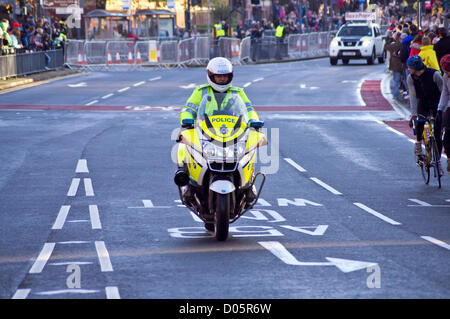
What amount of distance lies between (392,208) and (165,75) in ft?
102

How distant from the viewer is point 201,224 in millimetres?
11281

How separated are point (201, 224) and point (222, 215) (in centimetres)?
168

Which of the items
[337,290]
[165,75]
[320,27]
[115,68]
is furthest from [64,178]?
[320,27]

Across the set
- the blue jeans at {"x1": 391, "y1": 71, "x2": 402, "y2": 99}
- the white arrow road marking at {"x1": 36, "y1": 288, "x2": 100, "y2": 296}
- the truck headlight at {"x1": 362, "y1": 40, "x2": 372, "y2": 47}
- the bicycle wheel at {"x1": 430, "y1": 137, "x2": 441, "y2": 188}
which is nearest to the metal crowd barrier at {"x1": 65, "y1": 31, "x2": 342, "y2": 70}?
the truck headlight at {"x1": 362, "y1": 40, "x2": 372, "y2": 47}

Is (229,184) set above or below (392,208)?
above

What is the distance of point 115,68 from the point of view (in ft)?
162

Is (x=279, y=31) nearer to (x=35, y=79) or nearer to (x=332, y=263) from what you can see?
(x=35, y=79)

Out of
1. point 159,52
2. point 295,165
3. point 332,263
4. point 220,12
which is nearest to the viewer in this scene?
point 332,263

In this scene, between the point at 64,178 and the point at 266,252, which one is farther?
the point at 64,178

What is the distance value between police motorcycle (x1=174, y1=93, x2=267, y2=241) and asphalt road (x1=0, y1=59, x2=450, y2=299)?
14.7 inches

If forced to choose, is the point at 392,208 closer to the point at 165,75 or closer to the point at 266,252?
the point at 266,252

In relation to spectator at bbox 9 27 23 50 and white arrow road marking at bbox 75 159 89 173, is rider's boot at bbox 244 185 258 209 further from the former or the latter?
spectator at bbox 9 27 23 50

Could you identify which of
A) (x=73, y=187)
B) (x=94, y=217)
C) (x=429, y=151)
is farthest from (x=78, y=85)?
(x=94, y=217)
